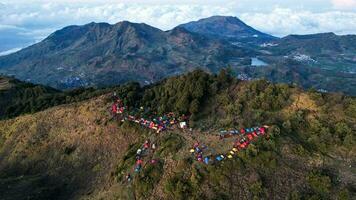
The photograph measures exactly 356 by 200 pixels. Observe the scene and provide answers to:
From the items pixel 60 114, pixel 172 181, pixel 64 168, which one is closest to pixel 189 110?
pixel 172 181

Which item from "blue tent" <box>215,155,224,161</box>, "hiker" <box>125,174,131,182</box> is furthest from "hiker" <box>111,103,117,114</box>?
"blue tent" <box>215,155,224,161</box>

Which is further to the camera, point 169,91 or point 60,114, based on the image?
point 60,114

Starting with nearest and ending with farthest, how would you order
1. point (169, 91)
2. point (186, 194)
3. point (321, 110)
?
point (186, 194) < point (321, 110) < point (169, 91)

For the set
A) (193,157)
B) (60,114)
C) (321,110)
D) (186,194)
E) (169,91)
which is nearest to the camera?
(186,194)

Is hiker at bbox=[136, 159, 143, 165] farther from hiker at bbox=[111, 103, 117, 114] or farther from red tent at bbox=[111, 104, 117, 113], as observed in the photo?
red tent at bbox=[111, 104, 117, 113]

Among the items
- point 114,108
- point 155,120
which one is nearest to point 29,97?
point 114,108

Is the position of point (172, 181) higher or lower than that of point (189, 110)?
lower

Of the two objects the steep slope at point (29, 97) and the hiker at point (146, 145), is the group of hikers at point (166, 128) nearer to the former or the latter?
the hiker at point (146, 145)

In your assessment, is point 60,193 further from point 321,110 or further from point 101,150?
point 321,110

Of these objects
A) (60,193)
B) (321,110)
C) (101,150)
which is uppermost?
(321,110)
